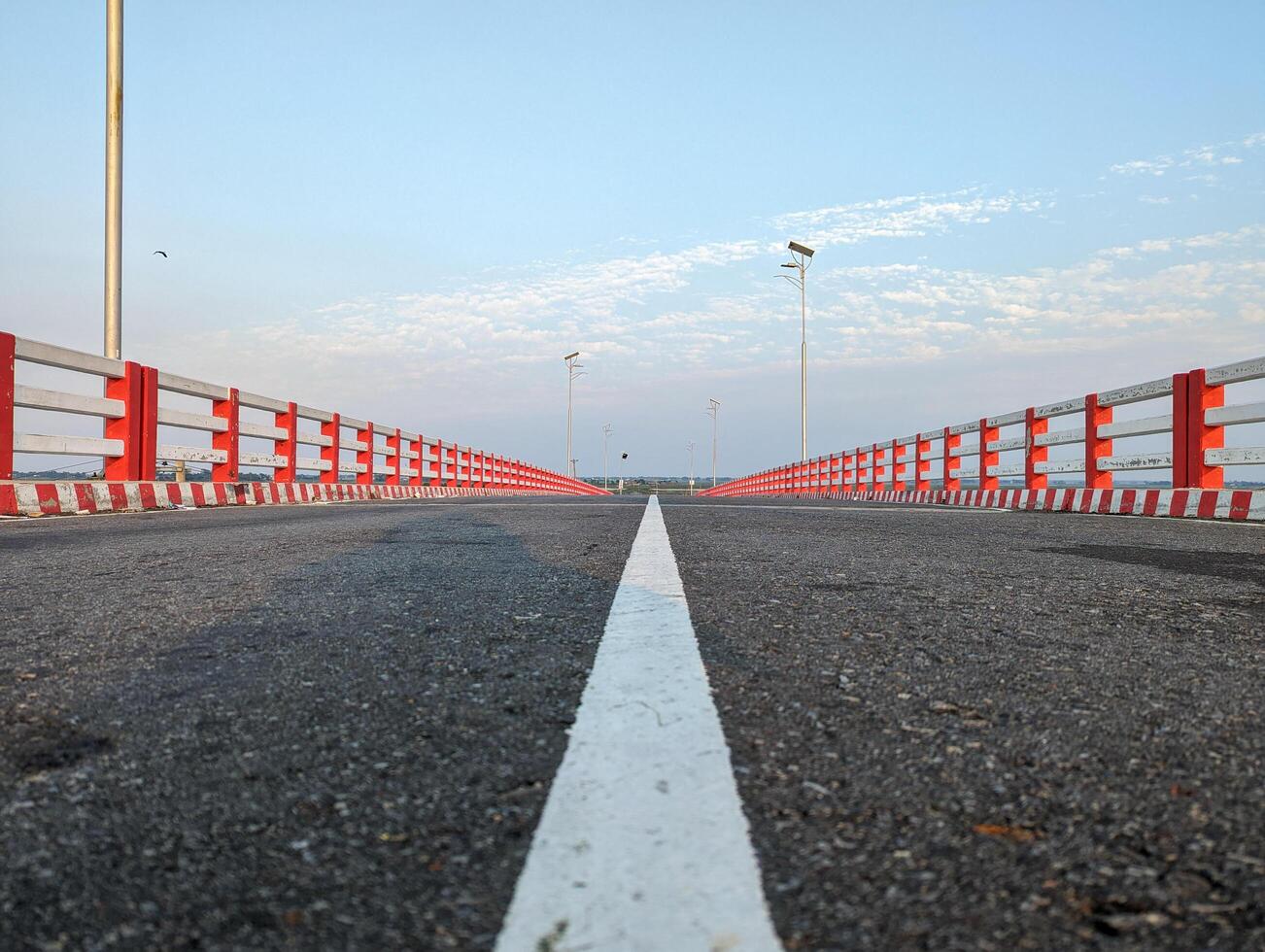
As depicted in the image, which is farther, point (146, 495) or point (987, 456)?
point (987, 456)

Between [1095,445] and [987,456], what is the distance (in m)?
3.54

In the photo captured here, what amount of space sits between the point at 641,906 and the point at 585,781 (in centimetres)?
36

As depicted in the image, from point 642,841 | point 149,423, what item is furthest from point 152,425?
point 642,841

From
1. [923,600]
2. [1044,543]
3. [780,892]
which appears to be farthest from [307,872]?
[1044,543]

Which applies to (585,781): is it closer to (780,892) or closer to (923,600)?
(780,892)

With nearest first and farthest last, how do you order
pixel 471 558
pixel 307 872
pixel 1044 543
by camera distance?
pixel 307 872, pixel 471 558, pixel 1044 543

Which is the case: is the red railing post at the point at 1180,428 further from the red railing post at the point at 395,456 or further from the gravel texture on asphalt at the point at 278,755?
the red railing post at the point at 395,456

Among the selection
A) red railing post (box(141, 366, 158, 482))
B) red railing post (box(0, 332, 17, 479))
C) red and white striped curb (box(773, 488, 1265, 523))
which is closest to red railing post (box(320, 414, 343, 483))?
red railing post (box(141, 366, 158, 482))

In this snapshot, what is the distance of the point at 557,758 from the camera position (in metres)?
1.42

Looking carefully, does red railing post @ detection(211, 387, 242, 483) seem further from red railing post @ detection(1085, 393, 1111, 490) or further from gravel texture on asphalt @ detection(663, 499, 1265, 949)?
red railing post @ detection(1085, 393, 1111, 490)

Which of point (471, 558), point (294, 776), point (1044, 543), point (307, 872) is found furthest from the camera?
point (1044, 543)

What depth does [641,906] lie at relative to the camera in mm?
966

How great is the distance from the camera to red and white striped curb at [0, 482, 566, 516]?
26.2ft

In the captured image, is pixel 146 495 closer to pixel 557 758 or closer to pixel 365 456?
pixel 365 456
